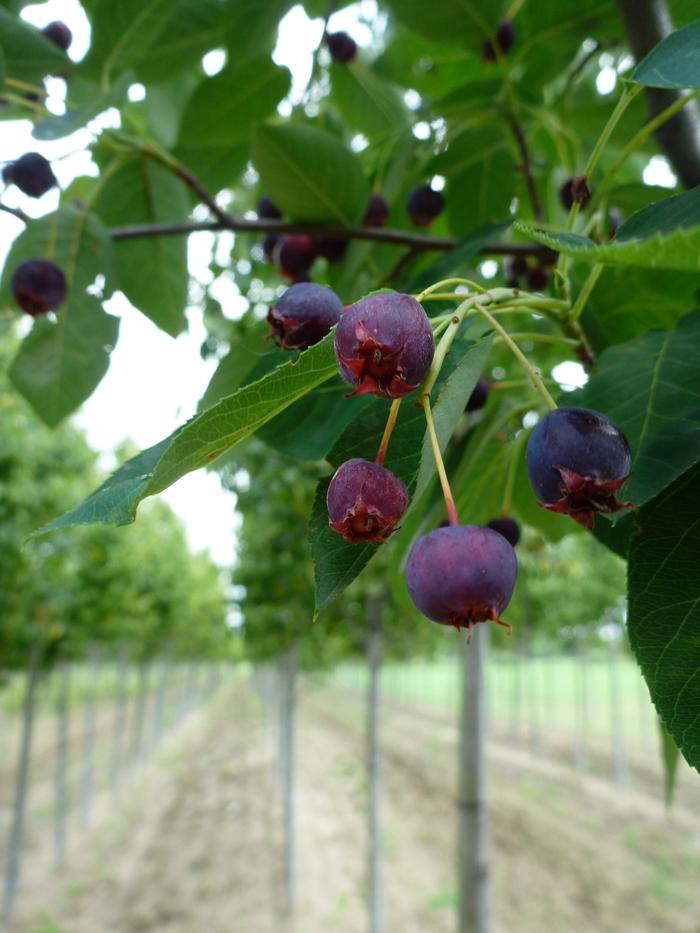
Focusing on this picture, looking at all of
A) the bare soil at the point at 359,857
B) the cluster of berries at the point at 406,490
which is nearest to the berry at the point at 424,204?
the cluster of berries at the point at 406,490

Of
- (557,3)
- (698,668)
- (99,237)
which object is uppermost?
(557,3)

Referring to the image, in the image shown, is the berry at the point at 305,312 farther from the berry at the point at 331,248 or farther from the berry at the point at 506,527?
the berry at the point at 331,248

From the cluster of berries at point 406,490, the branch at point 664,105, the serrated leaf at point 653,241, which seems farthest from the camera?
the branch at point 664,105

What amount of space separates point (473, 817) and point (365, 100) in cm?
225

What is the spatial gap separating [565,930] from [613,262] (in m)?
10.4

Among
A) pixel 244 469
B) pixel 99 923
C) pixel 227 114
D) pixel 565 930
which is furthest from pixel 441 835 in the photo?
→ pixel 227 114

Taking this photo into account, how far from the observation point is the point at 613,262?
0.53 m

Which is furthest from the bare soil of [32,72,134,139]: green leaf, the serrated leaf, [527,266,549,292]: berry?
the serrated leaf

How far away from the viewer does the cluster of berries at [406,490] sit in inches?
21.6

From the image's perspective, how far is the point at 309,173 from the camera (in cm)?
132

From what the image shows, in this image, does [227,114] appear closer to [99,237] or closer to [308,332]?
[99,237]

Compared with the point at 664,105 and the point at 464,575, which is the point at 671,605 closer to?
the point at 464,575

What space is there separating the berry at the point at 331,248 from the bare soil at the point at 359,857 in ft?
30.9

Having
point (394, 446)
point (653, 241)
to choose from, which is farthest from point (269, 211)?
point (653, 241)
